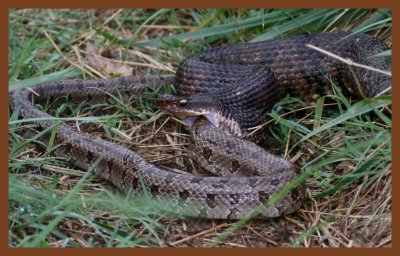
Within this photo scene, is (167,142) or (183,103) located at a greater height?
(183,103)

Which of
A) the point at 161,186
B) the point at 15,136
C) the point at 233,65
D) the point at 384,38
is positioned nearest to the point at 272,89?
the point at 233,65

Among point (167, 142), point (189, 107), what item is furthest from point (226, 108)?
point (167, 142)

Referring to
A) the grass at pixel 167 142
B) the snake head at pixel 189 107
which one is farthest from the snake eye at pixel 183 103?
the grass at pixel 167 142

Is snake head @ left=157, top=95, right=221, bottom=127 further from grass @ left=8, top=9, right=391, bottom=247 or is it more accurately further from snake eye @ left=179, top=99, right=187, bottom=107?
grass @ left=8, top=9, right=391, bottom=247

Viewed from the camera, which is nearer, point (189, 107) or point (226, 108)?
point (189, 107)

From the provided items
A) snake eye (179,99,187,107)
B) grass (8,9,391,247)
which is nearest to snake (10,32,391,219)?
snake eye (179,99,187,107)

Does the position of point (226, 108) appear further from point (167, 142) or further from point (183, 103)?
point (167, 142)
